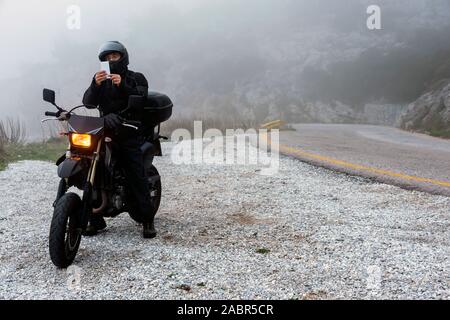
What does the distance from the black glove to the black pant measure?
325 mm

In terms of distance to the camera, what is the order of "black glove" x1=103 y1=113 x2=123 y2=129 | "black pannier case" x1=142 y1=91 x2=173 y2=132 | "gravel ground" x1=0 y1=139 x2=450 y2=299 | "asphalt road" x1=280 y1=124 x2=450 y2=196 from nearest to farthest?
1. "gravel ground" x1=0 y1=139 x2=450 y2=299
2. "black glove" x1=103 y1=113 x2=123 y2=129
3. "black pannier case" x1=142 y1=91 x2=173 y2=132
4. "asphalt road" x1=280 y1=124 x2=450 y2=196

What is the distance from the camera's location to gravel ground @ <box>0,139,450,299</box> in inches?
159

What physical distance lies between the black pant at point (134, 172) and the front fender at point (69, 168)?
0.56m

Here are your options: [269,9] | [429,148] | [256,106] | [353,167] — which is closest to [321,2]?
[269,9]

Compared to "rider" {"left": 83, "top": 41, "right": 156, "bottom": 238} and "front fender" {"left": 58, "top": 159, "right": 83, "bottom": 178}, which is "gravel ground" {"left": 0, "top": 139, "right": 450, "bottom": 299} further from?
"front fender" {"left": 58, "top": 159, "right": 83, "bottom": 178}

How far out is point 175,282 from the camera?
4195 mm

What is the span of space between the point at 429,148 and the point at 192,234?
11.0 meters

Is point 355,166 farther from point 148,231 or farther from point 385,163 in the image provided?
point 148,231

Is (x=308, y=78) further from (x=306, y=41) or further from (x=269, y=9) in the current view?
(x=269, y=9)

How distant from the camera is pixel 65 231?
4.43 metres

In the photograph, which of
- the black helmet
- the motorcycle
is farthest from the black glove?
the black helmet

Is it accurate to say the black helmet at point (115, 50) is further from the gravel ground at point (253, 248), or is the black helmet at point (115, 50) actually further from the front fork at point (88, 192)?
the gravel ground at point (253, 248)

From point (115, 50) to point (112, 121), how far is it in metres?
0.85

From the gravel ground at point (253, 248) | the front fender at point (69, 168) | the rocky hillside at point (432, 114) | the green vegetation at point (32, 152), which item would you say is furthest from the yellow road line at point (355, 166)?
the rocky hillside at point (432, 114)
